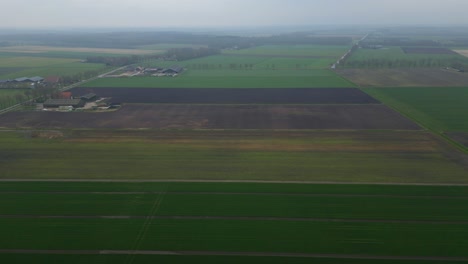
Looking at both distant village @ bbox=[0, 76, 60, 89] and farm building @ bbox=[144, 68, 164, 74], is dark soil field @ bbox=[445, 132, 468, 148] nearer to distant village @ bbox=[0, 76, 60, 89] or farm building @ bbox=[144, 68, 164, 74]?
farm building @ bbox=[144, 68, 164, 74]

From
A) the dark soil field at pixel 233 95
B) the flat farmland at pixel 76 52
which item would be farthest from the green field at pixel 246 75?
the flat farmland at pixel 76 52

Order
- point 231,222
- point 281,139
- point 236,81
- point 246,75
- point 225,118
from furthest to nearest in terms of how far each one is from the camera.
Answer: point 246,75
point 236,81
point 225,118
point 281,139
point 231,222

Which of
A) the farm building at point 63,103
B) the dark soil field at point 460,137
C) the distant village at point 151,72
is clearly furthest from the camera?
the distant village at point 151,72

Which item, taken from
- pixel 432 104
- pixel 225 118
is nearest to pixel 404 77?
pixel 432 104

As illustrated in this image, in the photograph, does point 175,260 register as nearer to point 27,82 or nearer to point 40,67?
point 27,82

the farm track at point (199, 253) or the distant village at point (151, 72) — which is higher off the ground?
the distant village at point (151, 72)

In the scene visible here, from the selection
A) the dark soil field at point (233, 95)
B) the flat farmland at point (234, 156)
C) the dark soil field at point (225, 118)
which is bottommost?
the flat farmland at point (234, 156)

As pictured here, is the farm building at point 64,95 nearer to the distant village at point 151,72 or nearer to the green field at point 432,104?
the distant village at point 151,72
